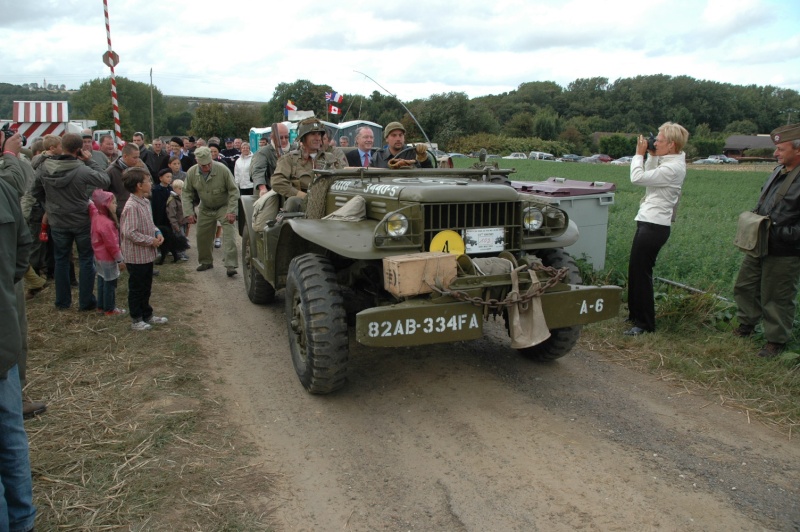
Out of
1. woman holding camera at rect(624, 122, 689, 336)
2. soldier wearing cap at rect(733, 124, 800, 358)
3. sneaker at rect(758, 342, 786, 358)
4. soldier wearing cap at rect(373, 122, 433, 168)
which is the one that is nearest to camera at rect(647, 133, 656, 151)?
woman holding camera at rect(624, 122, 689, 336)

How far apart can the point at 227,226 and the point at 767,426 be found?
7.17 meters

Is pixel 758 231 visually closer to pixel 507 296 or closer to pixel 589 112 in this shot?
pixel 507 296

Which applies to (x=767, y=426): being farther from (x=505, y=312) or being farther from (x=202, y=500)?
(x=202, y=500)

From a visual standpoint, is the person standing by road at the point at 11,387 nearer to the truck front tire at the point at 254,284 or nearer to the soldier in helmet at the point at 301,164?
the soldier in helmet at the point at 301,164

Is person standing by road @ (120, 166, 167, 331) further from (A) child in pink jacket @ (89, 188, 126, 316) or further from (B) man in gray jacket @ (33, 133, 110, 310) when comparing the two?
(B) man in gray jacket @ (33, 133, 110, 310)

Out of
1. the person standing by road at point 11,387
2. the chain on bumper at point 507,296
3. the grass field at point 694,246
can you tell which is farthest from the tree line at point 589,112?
the person standing by road at point 11,387

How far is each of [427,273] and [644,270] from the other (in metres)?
2.85

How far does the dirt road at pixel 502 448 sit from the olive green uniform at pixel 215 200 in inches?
145

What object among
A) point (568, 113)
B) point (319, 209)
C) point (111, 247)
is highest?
point (568, 113)

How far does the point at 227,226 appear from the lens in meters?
9.08

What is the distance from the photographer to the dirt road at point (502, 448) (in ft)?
10.7

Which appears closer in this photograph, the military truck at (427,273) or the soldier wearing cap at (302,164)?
the military truck at (427,273)

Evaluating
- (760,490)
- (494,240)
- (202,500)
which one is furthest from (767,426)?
(202,500)

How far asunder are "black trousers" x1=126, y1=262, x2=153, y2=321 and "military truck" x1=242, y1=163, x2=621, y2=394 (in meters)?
1.52
